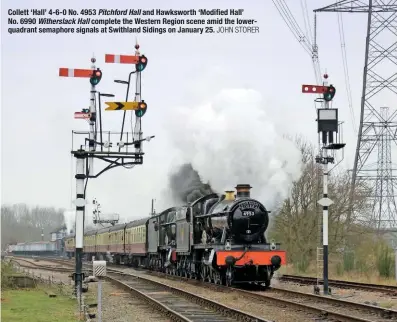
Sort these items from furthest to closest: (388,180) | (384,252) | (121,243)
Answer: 1. (121,243)
2. (388,180)
3. (384,252)

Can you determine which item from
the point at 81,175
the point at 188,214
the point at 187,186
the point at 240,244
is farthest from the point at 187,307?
the point at 187,186

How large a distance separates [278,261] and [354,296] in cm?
277

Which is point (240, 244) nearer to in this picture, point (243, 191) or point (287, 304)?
point (243, 191)

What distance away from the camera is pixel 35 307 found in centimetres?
1447

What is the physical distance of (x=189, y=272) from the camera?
24.2 meters

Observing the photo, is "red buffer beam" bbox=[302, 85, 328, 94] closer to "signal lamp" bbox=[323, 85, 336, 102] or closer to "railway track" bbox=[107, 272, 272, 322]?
"signal lamp" bbox=[323, 85, 336, 102]

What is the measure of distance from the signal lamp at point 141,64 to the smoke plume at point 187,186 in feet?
31.8

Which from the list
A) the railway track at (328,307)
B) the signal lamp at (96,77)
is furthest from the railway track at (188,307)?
the signal lamp at (96,77)

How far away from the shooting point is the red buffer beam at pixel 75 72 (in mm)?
17031

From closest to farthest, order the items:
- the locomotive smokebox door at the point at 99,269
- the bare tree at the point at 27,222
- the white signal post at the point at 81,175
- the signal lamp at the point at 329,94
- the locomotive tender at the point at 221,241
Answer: the locomotive smokebox door at the point at 99,269 < the white signal post at the point at 81,175 < the signal lamp at the point at 329,94 < the locomotive tender at the point at 221,241 < the bare tree at the point at 27,222

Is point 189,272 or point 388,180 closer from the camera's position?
point 189,272

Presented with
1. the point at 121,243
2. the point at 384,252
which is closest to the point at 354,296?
the point at 384,252

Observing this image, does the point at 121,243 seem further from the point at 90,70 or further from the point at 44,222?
the point at 44,222

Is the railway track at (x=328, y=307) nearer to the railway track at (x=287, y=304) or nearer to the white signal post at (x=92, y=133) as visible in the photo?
the railway track at (x=287, y=304)
